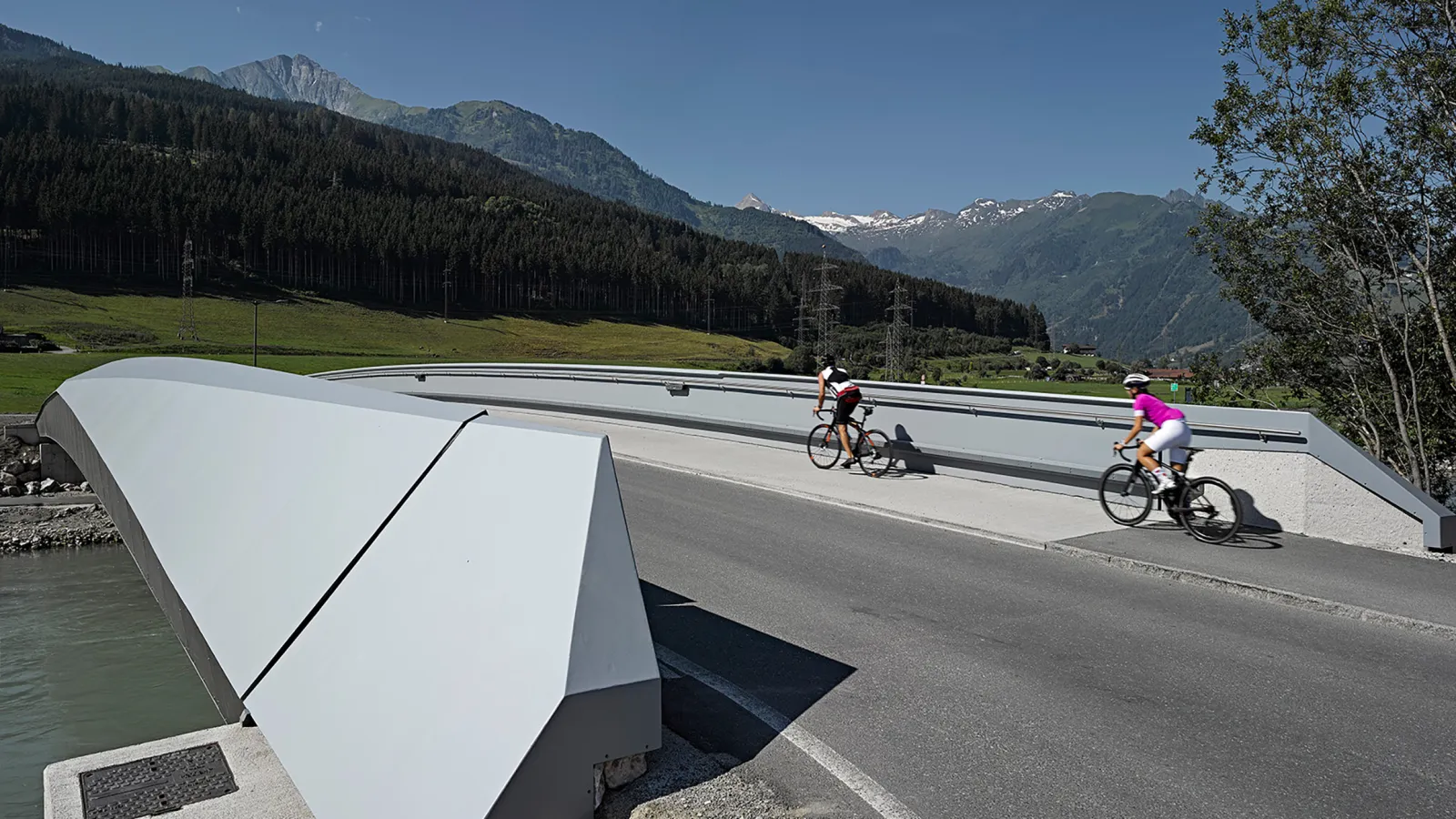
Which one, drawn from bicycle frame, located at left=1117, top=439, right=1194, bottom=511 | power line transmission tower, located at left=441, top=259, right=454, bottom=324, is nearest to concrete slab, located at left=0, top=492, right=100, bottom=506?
bicycle frame, located at left=1117, top=439, right=1194, bottom=511

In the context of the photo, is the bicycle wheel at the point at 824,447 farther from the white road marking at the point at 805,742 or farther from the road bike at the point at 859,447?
the white road marking at the point at 805,742

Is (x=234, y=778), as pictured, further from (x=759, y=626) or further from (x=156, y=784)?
(x=759, y=626)

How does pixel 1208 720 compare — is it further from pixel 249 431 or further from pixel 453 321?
pixel 453 321

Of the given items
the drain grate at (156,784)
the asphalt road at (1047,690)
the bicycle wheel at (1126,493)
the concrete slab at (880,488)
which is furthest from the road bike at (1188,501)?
the drain grate at (156,784)

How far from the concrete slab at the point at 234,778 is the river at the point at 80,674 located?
187 centimetres

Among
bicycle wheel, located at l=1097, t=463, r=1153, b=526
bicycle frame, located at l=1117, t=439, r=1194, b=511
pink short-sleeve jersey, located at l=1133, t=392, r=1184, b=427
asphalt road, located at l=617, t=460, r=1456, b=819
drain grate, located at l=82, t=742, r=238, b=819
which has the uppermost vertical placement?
pink short-sleeve jersey, located at l=1133, t=392, r=1184, b=427

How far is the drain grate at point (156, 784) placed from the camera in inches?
155

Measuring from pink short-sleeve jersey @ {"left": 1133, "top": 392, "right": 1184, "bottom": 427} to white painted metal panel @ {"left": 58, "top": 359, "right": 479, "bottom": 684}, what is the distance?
24.3ft

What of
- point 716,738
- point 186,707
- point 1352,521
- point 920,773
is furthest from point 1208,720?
point 186,707

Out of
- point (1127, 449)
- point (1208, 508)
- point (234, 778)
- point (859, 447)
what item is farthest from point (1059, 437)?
point (234, 778)

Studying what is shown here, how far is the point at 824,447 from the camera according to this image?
1452 centimetres

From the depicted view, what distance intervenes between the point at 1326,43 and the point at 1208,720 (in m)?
13.2

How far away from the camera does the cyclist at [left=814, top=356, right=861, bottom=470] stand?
13844 millimetres

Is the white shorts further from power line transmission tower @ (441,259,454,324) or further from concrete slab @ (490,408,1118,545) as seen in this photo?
power line transmission tower @ (441,259,454,324)
